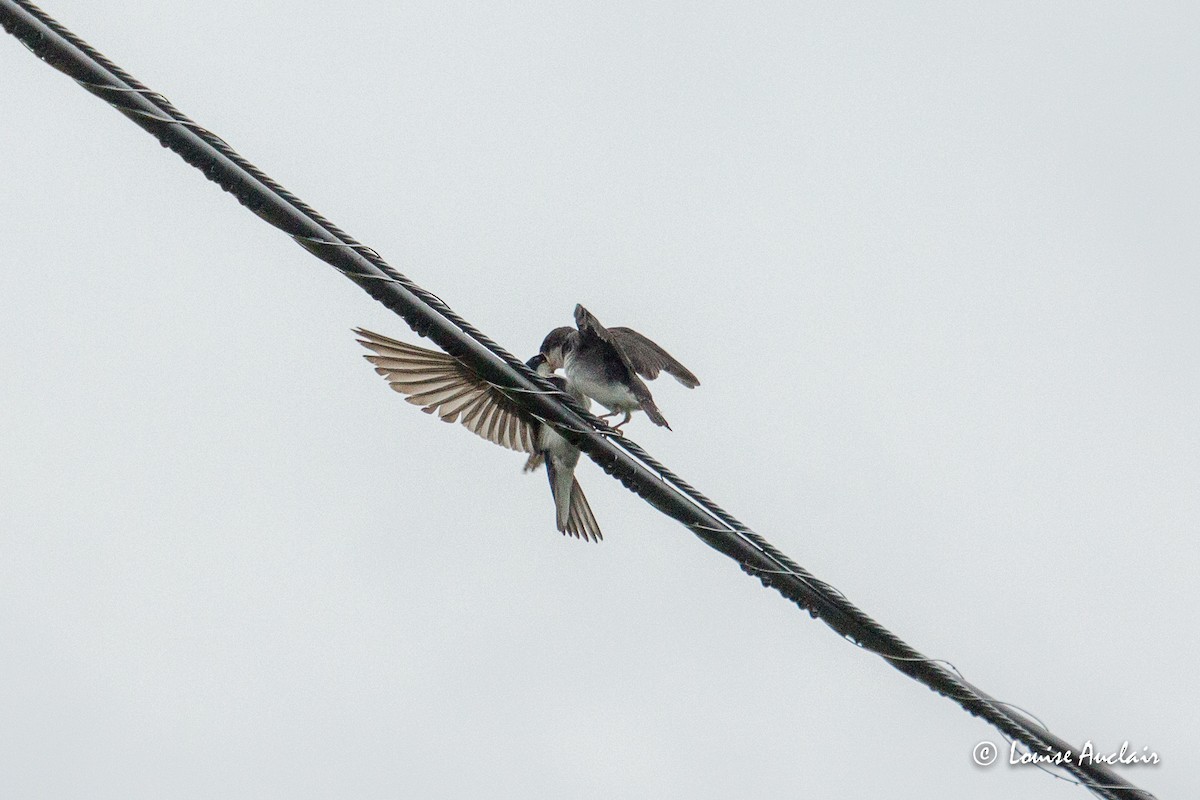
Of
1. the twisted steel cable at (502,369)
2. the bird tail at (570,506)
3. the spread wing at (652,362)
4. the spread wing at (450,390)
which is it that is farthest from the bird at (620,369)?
the twisted steel cable at (502,369)

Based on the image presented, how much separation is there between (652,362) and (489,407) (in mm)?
748

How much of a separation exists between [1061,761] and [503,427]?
9.69ft

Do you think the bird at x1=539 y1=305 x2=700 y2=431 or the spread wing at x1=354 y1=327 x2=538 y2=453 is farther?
the bird at x1=539 y1=305 x2=700 y2=431

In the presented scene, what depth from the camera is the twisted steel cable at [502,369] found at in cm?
311

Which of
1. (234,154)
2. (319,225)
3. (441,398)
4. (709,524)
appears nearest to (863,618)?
(709,524)

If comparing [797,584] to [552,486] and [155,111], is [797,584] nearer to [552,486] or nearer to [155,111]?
[155,111]

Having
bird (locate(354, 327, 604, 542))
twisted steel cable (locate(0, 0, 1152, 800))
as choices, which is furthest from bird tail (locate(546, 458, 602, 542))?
twisted steel cable (locate(0, 0, 1152, 800))

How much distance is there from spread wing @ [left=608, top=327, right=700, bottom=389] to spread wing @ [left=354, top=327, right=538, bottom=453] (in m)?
0.50

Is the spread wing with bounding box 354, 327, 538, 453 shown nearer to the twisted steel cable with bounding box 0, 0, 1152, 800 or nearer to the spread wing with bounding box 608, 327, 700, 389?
the spread wing with bounding box 608, 327, 700, 389

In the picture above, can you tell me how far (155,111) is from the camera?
3164mm

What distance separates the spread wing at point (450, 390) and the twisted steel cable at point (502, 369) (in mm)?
1102

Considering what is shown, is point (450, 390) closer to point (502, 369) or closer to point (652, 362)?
point (652, 362)

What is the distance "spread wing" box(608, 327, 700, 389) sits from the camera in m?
5.36

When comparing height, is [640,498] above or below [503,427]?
below
